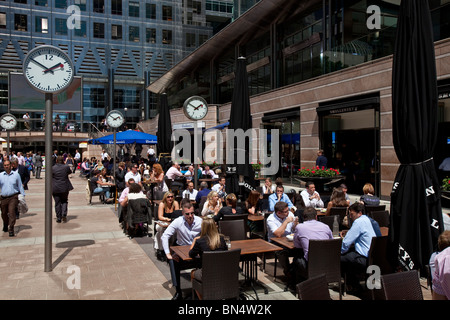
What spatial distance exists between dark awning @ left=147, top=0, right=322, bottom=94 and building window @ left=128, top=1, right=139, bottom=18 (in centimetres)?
2329

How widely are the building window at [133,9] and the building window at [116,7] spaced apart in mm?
1232

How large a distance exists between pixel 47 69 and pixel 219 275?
15.8ft

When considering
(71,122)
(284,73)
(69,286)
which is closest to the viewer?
(69,286)

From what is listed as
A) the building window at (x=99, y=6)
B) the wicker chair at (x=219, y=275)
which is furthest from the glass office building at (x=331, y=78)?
the building window at (x=99, y=6)

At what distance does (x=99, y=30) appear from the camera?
53.7 meters

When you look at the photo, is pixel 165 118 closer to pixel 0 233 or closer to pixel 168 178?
pixel 168 178

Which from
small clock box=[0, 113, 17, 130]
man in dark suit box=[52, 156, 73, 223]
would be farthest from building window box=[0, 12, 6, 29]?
man in dark suit box=[52, 156, 73, 223]

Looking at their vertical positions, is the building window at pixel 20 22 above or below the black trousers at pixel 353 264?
above

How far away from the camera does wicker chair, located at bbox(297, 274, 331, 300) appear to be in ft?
10.8

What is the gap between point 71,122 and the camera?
4838 centimetres

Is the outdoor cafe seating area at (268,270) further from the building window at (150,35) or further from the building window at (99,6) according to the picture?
the building window at (99,6)

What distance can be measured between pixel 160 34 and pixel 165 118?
42.7m

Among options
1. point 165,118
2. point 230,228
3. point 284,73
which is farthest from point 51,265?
point 284,73

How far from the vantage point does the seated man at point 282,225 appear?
6132 millimetres
